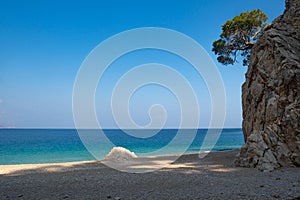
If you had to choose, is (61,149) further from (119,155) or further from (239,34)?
(239,34)

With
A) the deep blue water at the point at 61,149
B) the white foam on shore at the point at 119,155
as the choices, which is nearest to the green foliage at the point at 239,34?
the white foam on shore at the point at 119,155

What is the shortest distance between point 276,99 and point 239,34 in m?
9.09

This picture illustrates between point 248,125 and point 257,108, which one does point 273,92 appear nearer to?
point 257,108

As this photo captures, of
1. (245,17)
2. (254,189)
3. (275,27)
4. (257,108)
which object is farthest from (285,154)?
(245,17)

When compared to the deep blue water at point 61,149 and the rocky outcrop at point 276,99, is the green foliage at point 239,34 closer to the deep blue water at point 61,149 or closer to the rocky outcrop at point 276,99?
the rocky outcrop at point 276,99

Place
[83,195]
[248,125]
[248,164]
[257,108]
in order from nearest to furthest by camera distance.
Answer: [83,195] < [248,164] < [257,108] < [248,125]

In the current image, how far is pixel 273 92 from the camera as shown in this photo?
12297 mm

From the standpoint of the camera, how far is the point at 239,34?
19.0 meters

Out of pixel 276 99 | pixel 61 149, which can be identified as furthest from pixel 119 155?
pixel 61 149

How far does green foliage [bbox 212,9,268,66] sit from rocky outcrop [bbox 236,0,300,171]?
4.10 m

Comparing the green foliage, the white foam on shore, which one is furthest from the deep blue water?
the green foliage

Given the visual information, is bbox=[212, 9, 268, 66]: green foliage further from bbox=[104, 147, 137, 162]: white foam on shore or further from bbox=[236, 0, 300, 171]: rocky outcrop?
bbox=[104, 147, 137, 162]: white foam on shore

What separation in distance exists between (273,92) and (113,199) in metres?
10.6

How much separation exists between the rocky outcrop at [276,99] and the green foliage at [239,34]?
4098 millimetres
